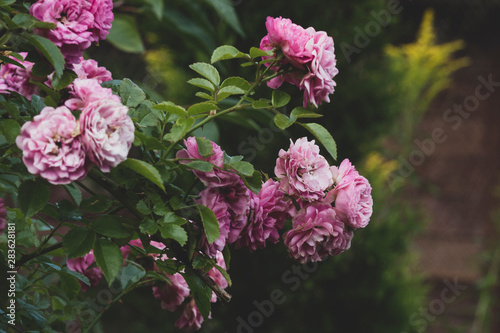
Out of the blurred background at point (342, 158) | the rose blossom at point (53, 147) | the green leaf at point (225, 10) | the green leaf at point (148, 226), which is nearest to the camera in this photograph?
the rose blossom at point (53, 147)

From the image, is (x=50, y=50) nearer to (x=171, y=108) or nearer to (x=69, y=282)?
(x=171, y=108)

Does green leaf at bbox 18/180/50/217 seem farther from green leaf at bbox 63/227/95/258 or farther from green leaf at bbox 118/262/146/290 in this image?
green leaf at bbox 118/262/146/290

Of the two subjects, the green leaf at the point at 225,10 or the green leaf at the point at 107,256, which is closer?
the green leaf at the point at 107,256

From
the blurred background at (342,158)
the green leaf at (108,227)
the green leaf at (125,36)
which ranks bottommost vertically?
the blurred background at (342,158)

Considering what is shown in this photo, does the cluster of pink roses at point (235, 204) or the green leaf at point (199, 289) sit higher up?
the cluster of pink roses at point (235, 204)

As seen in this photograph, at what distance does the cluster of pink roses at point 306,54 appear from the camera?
705mm

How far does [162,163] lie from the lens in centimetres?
69

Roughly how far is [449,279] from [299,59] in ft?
10.5

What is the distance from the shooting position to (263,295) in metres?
2.62

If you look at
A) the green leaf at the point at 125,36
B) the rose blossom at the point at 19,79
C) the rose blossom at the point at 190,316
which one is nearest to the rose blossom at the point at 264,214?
the rose blossom at the point at 190,316

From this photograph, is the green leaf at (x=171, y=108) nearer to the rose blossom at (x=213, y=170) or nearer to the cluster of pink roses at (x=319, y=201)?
the rose blossom at (x=213, y=170)

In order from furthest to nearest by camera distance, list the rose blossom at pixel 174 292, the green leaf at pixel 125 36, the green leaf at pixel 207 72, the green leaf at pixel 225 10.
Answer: the green leaf at pixel 125 36
the green leaf at pixel 225 10
the rose blossom at pixel 174 292
the green leaf at pixel 207 72

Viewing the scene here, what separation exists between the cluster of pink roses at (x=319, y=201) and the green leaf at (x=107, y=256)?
229mm

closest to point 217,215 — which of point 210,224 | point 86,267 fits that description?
point 210,224
